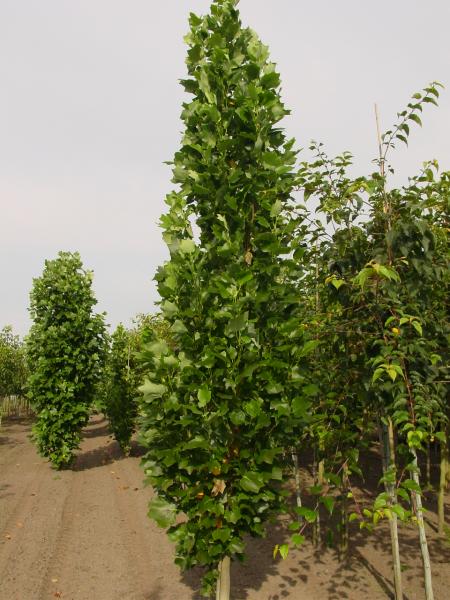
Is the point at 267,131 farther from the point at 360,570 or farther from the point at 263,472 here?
the point at 360,570

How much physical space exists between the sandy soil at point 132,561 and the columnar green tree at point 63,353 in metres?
2.34

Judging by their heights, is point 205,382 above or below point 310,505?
above

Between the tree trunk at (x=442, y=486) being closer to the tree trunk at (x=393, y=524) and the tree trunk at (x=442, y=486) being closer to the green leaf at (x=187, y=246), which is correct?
the tree trunk at (x=393, y=524)

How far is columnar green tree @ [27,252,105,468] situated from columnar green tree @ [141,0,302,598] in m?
10.4

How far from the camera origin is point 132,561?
7738 millimetres

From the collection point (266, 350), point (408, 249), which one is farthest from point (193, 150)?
point (408, 249)

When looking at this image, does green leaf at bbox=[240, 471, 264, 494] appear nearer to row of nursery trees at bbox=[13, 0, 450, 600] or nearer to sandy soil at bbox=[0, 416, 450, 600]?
row of nursery trees at bbox=[13, 0, 450, 600]

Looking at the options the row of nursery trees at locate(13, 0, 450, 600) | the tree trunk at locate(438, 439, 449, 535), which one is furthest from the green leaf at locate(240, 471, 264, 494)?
the tree trunk at locate(438, 439, 449, 535)

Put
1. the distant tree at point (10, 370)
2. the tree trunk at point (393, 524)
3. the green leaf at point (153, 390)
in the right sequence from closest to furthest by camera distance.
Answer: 1. the green leaf at point (153, 390)
2. the tree trunk at point (393, 524)
3. the distant tree at point (10, 370)

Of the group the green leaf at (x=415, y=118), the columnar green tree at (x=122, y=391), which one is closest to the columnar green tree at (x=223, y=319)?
the green leaf at (x=415, y=118)

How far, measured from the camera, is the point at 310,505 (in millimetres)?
10344

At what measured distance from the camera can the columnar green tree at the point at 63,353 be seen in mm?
13508

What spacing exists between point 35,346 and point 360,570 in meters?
10.4

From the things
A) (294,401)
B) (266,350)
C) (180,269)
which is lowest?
(294,401)
